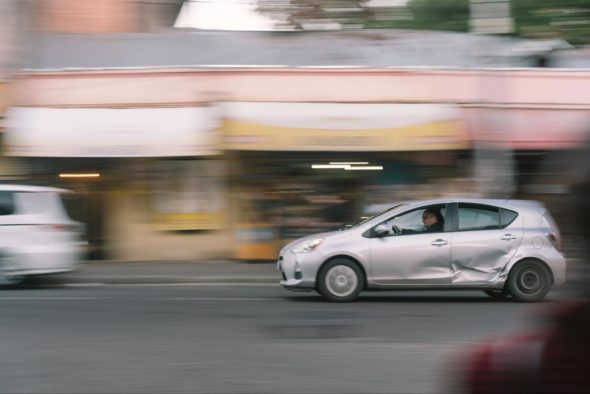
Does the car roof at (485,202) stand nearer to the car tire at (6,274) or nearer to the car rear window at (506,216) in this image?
the car rear window at (506,216)

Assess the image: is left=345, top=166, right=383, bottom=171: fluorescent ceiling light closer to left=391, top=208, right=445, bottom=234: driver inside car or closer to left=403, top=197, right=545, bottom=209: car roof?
left=403, top=197, right=545, bottom=209: car roof

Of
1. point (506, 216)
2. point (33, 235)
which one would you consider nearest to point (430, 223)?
point (506, 216)

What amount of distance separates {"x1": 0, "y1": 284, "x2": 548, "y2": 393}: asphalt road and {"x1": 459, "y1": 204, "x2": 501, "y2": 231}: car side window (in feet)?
3.38

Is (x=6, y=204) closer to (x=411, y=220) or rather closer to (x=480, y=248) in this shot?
(x=411, y=220)

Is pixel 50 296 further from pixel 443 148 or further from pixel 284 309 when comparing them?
pixel 443 148

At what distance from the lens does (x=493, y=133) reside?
1845cm

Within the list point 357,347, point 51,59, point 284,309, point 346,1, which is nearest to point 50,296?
point 284,309

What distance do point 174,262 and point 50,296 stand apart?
6434 millimetres

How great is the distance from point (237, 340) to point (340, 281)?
339cm

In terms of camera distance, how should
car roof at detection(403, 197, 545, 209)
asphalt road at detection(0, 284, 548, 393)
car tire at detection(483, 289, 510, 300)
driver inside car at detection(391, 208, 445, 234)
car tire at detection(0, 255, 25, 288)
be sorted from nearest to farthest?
asphalt road at detection(0, 284, 548, 393) → driver inside car at detection(391, 208, 445, 234) → car roof at detection(403, 197, 545, 209) → car tire at detection(483, 289, 510, 300) → car tire at detection(0, 255, 25, 288)

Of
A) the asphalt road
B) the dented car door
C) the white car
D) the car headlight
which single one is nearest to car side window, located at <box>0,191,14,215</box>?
the white car

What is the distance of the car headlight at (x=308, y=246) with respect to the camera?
11.8 m

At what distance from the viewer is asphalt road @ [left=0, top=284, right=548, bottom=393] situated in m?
6.79

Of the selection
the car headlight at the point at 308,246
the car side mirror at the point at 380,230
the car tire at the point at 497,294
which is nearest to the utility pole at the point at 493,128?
the car tire at the point at 497,294
